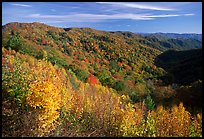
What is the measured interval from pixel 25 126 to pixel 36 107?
4.65 ft

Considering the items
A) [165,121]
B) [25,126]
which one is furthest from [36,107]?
[165,121]

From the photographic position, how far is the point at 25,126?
36.3ft

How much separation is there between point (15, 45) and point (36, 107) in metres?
38.2

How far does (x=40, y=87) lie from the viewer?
41.0 ft

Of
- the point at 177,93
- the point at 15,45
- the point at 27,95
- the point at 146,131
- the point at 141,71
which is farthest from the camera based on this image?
the point at 141,71

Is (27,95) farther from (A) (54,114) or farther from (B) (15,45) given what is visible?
(B) (15,45)

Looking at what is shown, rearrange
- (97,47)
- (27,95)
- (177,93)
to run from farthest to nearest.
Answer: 1. (97,47)
2. (177,93)
3. (27,95)

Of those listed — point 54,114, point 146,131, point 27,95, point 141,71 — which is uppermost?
point 27,95

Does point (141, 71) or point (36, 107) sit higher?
point (36, 107)

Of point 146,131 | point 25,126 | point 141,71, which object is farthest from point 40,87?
point 141,71

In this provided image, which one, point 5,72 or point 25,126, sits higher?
point 5,72

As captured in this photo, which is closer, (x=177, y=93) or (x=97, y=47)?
(x=177, y=93)

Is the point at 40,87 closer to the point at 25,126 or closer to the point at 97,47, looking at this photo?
the point at 25,126

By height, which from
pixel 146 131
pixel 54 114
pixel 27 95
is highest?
pixel 27 95
